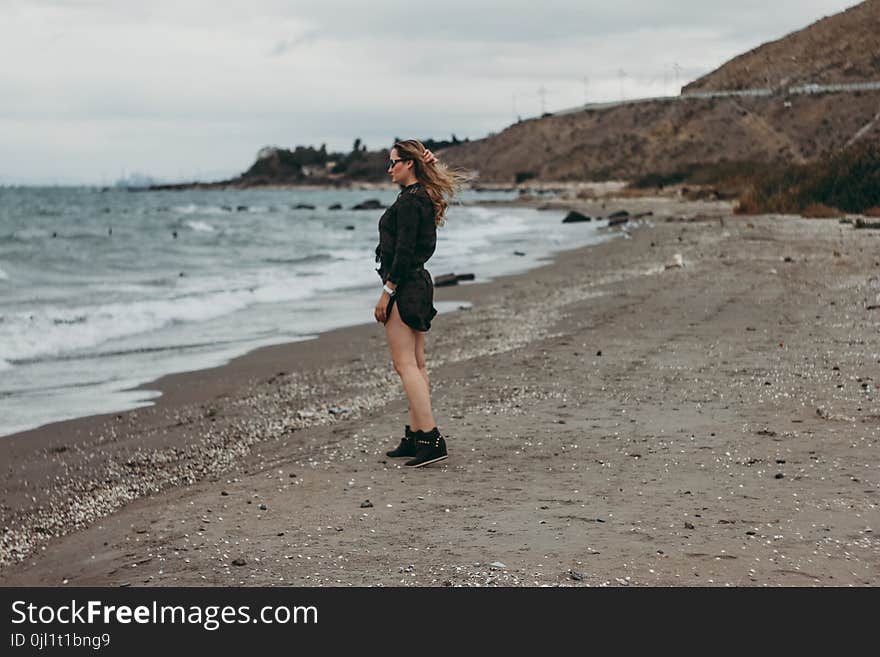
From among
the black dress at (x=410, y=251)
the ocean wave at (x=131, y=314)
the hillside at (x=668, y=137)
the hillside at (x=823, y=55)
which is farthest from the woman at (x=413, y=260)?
the hillside at (x=823, y=55)

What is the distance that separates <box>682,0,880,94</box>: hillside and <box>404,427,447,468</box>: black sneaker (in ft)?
268

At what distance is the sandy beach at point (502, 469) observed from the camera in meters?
4.63

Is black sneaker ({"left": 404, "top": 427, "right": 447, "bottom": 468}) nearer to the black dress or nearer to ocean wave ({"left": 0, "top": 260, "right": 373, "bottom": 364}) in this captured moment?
the black dress

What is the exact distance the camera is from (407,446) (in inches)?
258

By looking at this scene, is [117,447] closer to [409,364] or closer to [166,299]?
[409,364]

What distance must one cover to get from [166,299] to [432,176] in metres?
12.5

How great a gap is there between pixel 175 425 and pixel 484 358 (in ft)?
10.7

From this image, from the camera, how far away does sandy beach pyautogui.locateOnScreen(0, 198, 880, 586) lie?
4.63 metres

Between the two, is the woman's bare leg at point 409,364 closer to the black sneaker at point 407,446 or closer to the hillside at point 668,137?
the black sneaker at point 407,446

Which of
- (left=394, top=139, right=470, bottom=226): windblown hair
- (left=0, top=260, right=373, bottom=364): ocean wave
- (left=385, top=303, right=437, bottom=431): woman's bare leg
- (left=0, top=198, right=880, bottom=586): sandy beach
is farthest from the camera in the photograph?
(left=0, top=260, right=373, bottom=364): ocean wave

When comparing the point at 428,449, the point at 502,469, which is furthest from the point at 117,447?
the point at 502,469

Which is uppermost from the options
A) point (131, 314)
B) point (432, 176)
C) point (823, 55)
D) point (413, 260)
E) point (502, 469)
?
point (823, 55)

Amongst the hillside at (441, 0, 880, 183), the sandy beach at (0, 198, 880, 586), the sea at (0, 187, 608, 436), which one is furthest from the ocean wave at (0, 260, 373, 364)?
the hillside at (441, 0, 880, 183)
